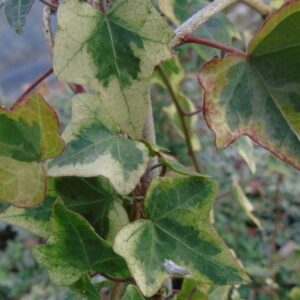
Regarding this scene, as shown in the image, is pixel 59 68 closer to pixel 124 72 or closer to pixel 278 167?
pixel 124 72

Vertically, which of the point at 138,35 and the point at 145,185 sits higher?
the point at 138,35

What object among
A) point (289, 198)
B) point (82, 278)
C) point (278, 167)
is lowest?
point (289, 198)

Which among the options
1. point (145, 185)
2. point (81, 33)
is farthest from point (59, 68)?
point (145, 185)

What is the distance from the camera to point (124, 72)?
48 cm

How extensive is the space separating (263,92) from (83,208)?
0.67 ft

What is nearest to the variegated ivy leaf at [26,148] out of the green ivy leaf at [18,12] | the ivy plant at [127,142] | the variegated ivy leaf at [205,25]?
the ivy plant at [127,142]

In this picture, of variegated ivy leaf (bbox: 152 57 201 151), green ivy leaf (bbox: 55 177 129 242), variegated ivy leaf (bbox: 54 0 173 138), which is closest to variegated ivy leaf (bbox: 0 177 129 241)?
green ivy leaf (bbox: 55 177 129 242)

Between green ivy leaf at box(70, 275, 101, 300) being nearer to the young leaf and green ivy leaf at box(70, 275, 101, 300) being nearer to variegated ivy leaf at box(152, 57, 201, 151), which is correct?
the young leaf

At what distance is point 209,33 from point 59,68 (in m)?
0.36

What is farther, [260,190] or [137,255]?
[260,190]

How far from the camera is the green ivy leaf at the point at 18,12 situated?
552mm

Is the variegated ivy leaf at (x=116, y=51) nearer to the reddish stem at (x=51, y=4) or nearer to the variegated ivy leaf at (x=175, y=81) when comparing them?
the reddish stem at (x=51, y=4)

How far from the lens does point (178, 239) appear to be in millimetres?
531

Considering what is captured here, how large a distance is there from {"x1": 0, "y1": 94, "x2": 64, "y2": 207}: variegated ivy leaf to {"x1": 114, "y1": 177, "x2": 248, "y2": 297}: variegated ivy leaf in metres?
0.09
